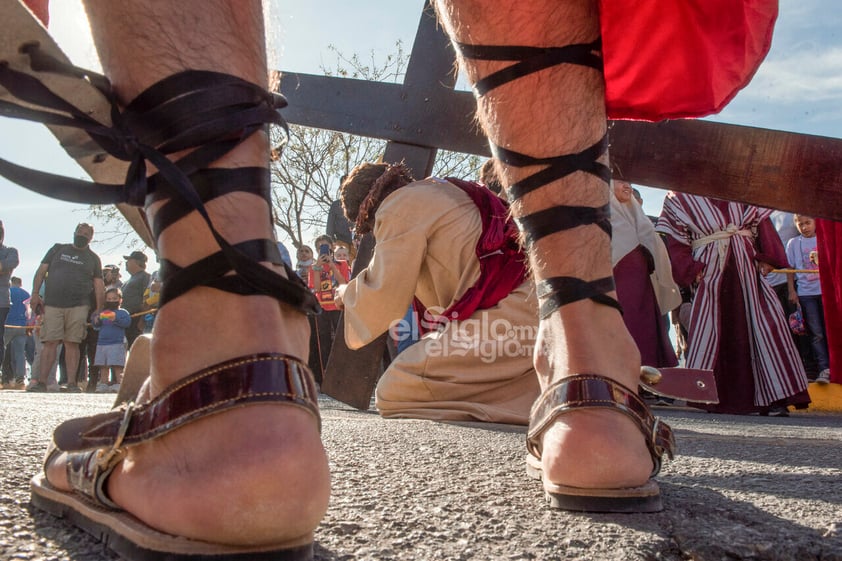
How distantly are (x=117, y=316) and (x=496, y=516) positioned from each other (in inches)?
390

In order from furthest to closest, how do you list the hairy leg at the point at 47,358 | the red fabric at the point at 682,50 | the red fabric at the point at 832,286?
the hairy leg at the point at 47,358
the red fabric at the point at 832,286
the red fabric at the point at 682,50

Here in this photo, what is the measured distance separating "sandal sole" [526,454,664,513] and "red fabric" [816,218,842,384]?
2.84 m

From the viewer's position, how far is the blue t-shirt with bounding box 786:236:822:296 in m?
6.96

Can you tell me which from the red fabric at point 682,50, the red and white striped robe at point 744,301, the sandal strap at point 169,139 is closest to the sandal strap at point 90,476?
the sandal strap at point 169,139

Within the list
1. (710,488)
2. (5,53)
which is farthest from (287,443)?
(710,488)

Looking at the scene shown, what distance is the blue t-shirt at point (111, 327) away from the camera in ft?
31.8

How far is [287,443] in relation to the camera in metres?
0.69

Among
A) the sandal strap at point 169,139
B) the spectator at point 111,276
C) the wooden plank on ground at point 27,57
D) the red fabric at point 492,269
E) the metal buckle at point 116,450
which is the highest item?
the spectator at point 111,276

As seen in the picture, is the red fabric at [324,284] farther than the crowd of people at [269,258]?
Yes

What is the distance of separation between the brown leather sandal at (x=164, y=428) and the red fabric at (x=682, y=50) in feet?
3.48

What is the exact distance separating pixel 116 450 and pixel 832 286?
4468 millimetres

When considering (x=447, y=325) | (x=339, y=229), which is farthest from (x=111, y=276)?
(x=447, y=325)

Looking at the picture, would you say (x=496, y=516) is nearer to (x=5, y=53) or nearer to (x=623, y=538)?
(x=623, y=538)

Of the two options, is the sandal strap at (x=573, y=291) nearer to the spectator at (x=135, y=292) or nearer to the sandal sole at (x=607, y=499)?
the sandal sole at (x=607, y=499)
